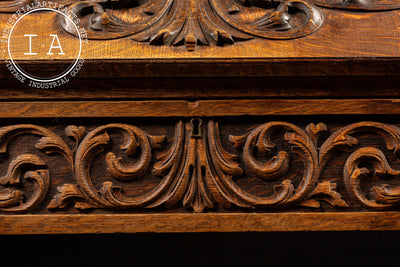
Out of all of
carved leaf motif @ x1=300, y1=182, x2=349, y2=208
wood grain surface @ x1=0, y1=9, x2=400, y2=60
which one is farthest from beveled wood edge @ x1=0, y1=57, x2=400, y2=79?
carved leaf motif @ x1=300, y1=182, x2=349, y2=208

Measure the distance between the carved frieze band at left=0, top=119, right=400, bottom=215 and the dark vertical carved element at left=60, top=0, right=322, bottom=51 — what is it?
0.33ft

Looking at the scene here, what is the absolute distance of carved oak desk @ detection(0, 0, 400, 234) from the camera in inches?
17.2

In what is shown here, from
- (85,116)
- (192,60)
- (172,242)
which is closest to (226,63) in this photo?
(192,60)

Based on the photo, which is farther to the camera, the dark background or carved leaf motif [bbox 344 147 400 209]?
the dark background

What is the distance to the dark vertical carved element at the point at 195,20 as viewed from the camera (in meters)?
0.45

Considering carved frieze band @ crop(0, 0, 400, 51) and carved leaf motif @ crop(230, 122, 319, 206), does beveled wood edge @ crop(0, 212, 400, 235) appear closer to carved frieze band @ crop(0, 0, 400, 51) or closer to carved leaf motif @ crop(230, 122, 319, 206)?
carved leaf motif @ crop(230, 122, 319, 206)

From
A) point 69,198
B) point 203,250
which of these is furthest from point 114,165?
point 203,250

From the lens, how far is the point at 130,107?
0.44 m

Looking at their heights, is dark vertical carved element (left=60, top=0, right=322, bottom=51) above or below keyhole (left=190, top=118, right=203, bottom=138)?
above

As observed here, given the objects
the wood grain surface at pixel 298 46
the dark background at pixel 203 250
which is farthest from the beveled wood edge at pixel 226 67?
the dark background at pixel 203 250

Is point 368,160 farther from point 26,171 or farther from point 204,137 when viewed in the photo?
point 26,171

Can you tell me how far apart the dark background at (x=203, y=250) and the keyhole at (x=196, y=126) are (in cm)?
41

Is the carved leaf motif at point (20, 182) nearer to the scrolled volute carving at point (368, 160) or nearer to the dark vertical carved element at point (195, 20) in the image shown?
the dark vertical carved element at point (195, 20)

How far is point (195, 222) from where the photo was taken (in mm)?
440
